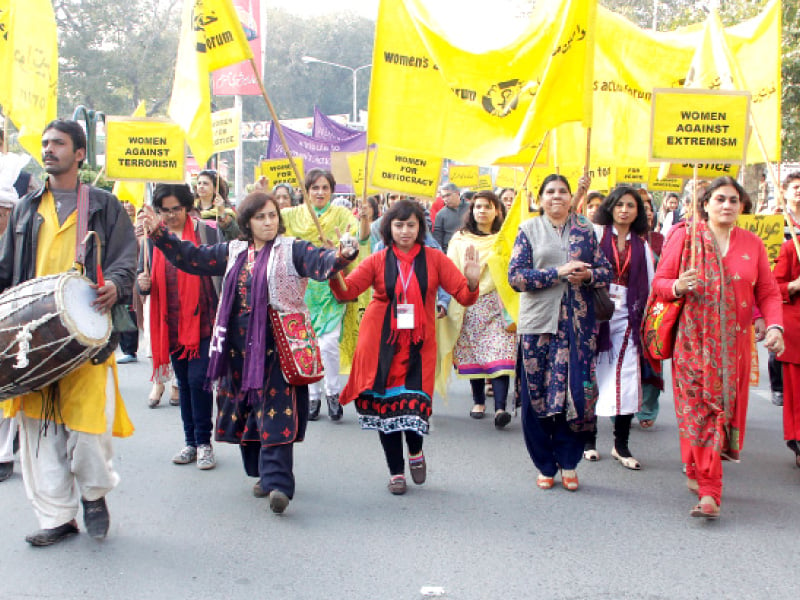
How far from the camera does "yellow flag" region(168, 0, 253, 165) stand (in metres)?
4.86

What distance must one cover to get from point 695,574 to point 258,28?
12089mm

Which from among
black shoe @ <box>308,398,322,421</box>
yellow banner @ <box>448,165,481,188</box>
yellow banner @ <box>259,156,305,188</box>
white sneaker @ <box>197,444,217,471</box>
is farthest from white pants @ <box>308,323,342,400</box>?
yellow banner @ <box>448,165,481,188</box>

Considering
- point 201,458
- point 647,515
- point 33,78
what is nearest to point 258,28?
point 33,78

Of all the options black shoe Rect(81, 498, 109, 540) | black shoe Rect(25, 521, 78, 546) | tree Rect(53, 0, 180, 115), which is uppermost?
tree Rect(53, 0, 180, 115)

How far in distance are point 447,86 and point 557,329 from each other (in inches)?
63.2

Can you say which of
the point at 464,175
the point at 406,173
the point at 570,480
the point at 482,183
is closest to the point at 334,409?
the point at 406,173

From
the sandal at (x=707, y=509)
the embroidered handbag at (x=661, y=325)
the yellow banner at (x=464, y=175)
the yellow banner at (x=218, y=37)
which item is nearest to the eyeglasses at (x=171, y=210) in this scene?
the yellow banner at (x=218, y=37)

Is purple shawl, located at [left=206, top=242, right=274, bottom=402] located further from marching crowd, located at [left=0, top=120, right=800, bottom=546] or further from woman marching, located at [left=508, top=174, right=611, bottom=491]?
woman marching, located at [left=508, top=174, right=611, bottom=491]

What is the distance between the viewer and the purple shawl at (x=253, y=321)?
14.3 ft

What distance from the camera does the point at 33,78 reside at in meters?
6.22

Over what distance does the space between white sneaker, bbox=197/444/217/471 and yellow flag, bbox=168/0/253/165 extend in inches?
81.4

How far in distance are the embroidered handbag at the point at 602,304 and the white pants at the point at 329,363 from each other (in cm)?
254

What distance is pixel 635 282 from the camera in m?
5.51

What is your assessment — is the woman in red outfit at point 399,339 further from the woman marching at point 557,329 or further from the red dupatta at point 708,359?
the red dupatta at point 708,359
